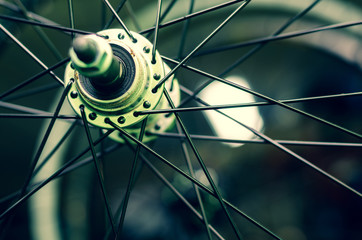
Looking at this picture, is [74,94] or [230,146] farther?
[230,146]

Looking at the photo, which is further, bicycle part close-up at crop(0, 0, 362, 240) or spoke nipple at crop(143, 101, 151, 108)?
bicycle part close-up at crop(0, 0, 362, 240)

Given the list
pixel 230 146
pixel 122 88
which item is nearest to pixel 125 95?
pixel 122 88

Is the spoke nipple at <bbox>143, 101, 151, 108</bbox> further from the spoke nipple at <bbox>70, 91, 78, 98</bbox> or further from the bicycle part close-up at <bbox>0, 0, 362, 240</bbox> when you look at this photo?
the bicycle part close-up at <bbox>0, 0, 362, 240</bbox>

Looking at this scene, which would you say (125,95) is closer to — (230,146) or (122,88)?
(122,88)

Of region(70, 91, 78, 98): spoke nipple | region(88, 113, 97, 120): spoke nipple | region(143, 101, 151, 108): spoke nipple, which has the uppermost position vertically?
region(70, 91, 78, 98): spoke nipple

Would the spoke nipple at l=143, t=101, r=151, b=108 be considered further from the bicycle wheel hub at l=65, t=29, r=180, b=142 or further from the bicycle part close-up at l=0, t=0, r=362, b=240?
the bicycle part close-up at l=0, t=0, r=362, b=240

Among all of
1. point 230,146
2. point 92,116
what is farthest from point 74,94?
point 230,146

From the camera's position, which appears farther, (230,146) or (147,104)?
(230,146)

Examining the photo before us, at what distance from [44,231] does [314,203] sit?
61cm

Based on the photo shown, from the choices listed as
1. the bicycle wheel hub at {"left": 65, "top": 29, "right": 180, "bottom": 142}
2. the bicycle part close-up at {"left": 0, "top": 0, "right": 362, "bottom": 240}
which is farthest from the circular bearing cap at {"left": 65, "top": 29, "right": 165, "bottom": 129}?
the bicycle part close-up at {"left": 0, "top": 0, "right": 362, "bottom": 240}

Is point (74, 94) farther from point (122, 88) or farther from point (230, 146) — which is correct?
point (230, 146)

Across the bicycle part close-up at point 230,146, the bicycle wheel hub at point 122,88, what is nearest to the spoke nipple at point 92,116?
the bicycle wheel hub at point 122,88

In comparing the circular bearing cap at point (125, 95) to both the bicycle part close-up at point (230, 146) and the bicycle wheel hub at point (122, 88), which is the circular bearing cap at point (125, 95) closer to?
the bicycle wheel hub at point (122, 88)

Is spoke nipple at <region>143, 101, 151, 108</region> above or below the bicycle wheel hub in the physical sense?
below
